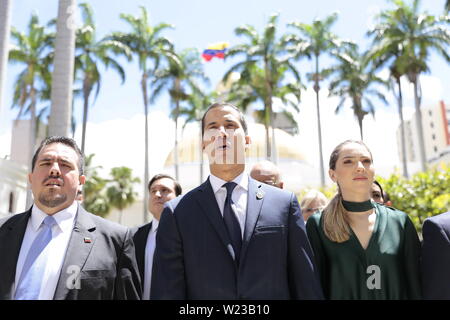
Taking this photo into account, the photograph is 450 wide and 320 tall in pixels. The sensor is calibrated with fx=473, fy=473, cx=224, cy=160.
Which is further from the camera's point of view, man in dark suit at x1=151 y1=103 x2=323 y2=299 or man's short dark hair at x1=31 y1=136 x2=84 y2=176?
man's short dark hair at x1=31 y1=136 x2=84 y2=176

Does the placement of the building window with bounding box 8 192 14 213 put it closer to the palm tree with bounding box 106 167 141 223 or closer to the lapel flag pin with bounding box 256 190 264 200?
the palm tree with bounding box 106 167 141 223

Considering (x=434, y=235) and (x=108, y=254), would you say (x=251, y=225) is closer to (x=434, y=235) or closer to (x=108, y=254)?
(x=108, y=254)

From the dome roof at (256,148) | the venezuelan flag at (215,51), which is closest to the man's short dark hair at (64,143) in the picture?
the venezuelan flag at (215,51)

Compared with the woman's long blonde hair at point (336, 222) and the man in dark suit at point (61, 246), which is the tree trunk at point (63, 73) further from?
the woman's long blonde hair at point (336, 222)

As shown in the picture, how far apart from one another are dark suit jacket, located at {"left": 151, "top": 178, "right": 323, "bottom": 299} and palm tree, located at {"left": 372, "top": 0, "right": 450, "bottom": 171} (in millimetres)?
26402

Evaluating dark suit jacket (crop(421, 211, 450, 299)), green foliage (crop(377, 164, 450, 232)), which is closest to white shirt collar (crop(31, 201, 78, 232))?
dark suit jacket (crop(421, 211, 450, 299))

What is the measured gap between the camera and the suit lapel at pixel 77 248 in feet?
9.21

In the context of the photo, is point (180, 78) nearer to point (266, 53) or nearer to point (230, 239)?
point (266, 53)

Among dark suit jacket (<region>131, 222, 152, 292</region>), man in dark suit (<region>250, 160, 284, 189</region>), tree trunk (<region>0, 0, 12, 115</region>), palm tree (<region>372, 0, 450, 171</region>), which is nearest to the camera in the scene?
dark suit jacket (<region>131, 222, 152, 292</region>)

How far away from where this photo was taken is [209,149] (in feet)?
9.68

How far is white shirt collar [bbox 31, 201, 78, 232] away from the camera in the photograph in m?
3.06

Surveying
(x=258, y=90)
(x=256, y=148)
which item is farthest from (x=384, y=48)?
(x=256, y=148)

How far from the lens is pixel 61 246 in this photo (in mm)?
2984

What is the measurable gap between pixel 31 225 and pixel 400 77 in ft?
95.1
